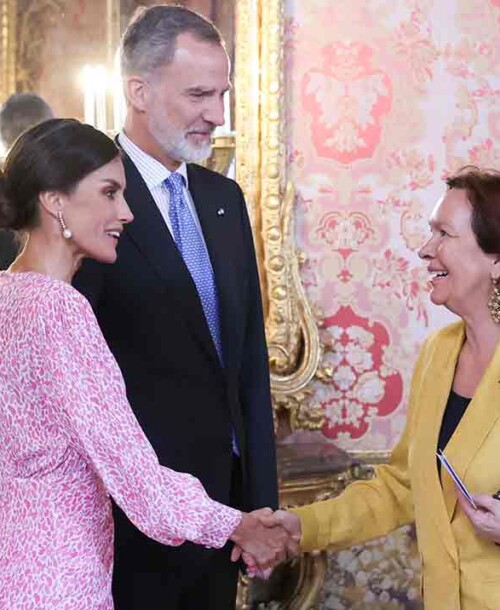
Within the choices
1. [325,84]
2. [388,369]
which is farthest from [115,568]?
[325,84]

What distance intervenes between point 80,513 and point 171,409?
1.53 ft

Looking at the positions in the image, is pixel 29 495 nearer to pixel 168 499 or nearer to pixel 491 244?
pixel 168 499

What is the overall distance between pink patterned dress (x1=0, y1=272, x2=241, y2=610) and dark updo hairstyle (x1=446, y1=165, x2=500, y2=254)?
0.77 m

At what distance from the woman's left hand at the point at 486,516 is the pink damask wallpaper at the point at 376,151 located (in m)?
1.42

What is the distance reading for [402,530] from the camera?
3.38 m

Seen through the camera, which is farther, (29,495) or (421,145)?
(421,145)

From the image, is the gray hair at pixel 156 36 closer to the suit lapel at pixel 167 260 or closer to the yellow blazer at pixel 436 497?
the suit lapel at pixel 167 260

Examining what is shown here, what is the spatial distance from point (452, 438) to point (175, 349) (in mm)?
548

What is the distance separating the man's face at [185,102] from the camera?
7.36ft

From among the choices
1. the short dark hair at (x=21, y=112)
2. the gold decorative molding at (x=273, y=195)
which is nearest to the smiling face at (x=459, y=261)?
the gold decorative molding at (x=273, y=195)

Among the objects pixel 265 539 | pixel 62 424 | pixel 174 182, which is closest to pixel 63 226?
pixel 62 424

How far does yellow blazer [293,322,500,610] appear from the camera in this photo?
198 cm

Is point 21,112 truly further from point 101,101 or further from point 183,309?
Answer: point 183,309

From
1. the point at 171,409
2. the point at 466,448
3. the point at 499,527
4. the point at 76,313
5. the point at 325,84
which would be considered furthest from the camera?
the point at 325,84
